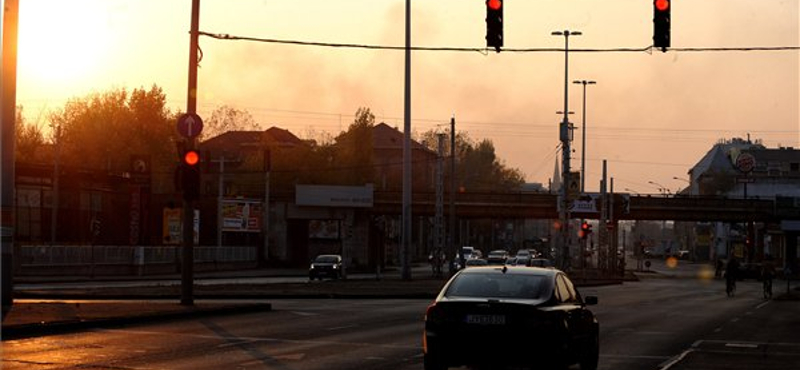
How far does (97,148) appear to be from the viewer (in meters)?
99.6

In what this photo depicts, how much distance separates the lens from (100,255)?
66.6 m

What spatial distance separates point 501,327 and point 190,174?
1522 cm

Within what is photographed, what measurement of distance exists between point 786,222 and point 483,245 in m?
77.7

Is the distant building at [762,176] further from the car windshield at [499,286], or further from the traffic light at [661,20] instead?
the car windshield at [499,286]

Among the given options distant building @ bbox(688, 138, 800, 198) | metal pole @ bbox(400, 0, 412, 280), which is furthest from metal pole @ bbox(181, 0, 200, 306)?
distant building @ bbox(688, 138, 800, 198)

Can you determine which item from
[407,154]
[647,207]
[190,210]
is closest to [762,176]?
[647,207]

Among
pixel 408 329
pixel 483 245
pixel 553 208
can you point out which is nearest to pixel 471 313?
pixel 408 329

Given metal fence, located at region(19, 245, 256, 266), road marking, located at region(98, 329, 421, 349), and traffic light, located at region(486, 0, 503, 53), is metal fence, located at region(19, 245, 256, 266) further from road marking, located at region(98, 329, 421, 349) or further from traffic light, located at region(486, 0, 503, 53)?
traffic light, located at region(486, 0, 503, 53)

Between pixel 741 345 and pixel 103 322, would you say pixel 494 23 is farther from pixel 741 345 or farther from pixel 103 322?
pixel 103 322

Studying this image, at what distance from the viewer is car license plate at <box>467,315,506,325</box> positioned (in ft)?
49.9

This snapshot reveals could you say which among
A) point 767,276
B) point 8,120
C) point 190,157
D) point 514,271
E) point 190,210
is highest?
point 8,120

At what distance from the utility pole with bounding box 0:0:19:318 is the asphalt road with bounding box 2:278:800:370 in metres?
3.23

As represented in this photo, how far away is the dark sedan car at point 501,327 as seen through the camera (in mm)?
15141

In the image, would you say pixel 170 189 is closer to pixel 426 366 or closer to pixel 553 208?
pixel 553 208
